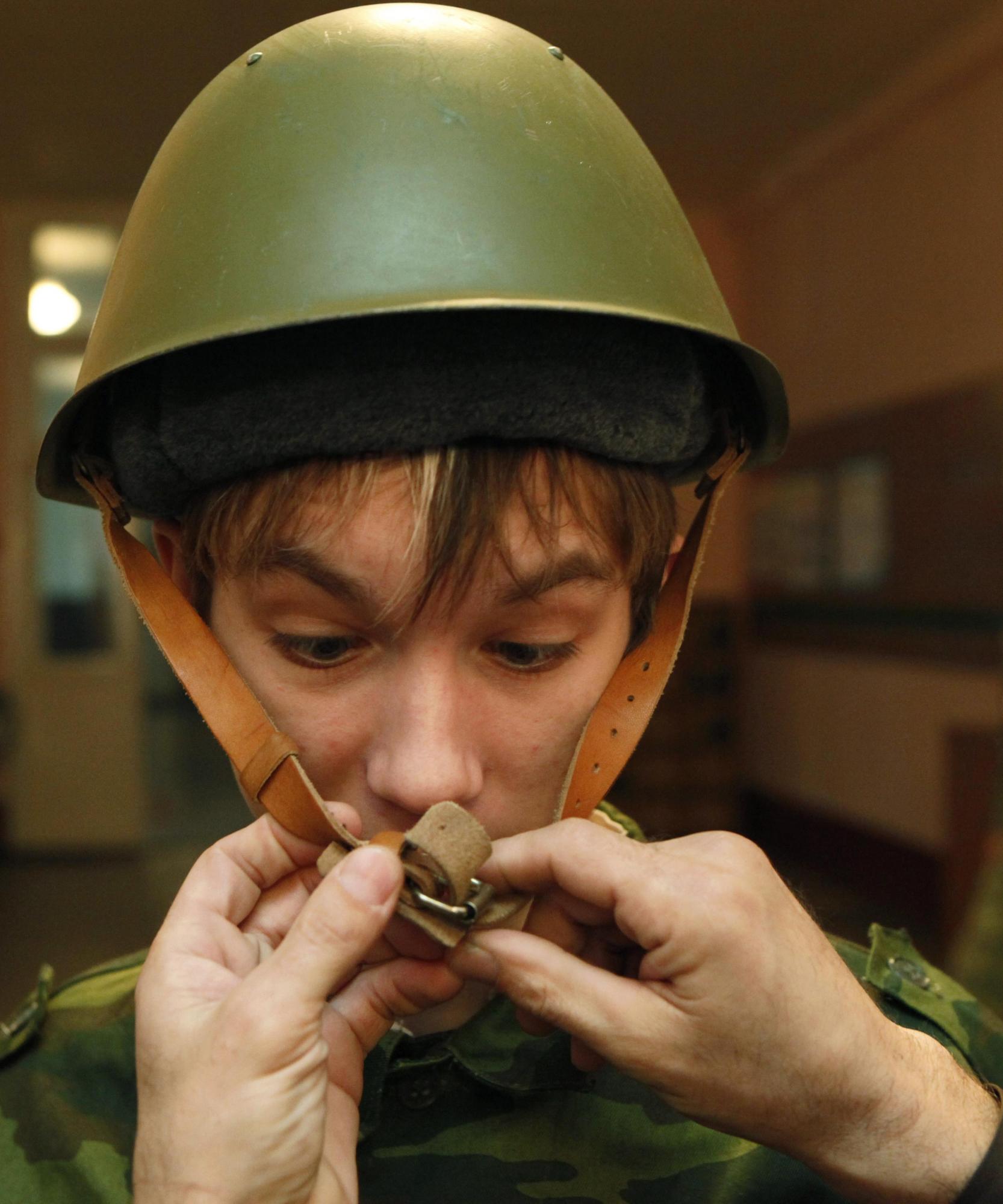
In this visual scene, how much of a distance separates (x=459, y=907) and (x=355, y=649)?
0.27m

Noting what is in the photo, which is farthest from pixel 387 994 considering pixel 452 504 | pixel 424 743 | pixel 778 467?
pixel 778 467

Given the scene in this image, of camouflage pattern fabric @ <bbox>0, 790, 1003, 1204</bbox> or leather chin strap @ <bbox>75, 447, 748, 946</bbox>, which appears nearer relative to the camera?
leather chin strap @ <bbox>75, 447, 748, 946</bbox>

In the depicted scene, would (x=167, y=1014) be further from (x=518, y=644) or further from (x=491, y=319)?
(x=491, y=319)

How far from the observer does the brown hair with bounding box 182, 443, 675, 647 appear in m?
1.03

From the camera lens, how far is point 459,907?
94cm

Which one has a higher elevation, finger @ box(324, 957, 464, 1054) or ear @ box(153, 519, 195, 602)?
ear @ box(153, 519, 195, 602)

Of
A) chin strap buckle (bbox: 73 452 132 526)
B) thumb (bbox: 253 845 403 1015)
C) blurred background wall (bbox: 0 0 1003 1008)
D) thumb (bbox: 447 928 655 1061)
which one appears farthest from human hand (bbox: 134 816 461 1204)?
blurred background wall (bbox: 0 0 1003 1008)

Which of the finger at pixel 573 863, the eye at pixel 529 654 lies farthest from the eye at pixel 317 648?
the finger at pixel 573 863

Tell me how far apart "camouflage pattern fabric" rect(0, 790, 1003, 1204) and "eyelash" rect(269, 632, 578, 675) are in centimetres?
36

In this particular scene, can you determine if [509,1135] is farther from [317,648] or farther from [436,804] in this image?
[317,648]

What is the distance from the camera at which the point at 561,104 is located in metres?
1.21

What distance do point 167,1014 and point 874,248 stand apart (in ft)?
18.8

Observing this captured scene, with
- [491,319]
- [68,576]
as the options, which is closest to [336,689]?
[491,319]

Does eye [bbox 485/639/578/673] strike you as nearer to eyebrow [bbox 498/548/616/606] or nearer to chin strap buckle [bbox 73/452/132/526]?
eyebrow [bbox 498/548/616/606]
